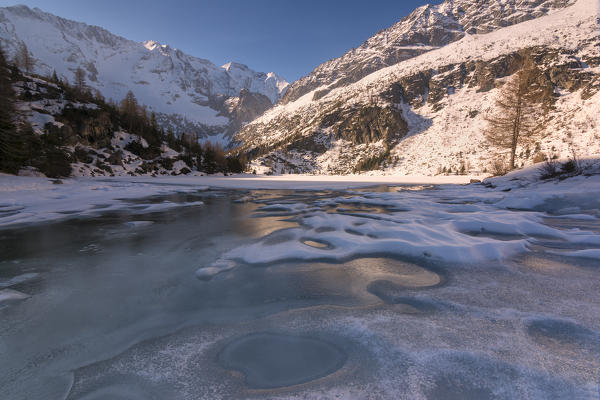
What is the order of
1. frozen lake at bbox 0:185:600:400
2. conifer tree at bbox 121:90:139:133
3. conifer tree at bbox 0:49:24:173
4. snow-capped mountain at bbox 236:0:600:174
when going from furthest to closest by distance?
snow-capped mountain at bbox 236:0:600:174, conifer tree at bbox 121:90:139:133, conifer tree at bbox 0:49:24:173, frozen lake at bbox 0:185:600:400

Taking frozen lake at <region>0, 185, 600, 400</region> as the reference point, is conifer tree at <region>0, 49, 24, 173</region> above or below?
above

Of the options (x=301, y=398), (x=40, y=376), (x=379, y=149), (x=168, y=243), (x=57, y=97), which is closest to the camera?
(x=301, y=398)

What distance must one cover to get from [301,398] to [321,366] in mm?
234

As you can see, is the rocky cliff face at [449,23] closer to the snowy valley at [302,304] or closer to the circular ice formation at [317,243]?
the snowy valley at [302,304]

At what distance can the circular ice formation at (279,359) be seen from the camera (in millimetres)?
1212

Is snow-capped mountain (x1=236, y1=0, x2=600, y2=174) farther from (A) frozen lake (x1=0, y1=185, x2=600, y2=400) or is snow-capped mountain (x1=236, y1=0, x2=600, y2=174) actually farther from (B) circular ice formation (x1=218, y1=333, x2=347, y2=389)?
(B) circular ice formation (x1=218, y1=333, x2=347, y2=389)

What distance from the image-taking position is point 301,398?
107 cm

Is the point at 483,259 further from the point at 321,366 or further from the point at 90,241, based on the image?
the point at 90,241

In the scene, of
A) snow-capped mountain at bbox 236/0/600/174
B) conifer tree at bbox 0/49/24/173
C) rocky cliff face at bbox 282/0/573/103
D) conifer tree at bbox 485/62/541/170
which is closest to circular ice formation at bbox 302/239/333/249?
conifer tree at bbox 0/49/24/173

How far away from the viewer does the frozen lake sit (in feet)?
3.81

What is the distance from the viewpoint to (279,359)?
4.46 ft

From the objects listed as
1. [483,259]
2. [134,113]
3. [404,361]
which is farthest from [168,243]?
[134,113]

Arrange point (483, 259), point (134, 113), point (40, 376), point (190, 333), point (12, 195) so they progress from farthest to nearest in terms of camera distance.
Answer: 1. point (134, 113)
2. point (12, 195)
3. point (483, 259)
4. point (190, 333)
5. point (40, 376)

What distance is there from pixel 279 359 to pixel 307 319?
0.41m
